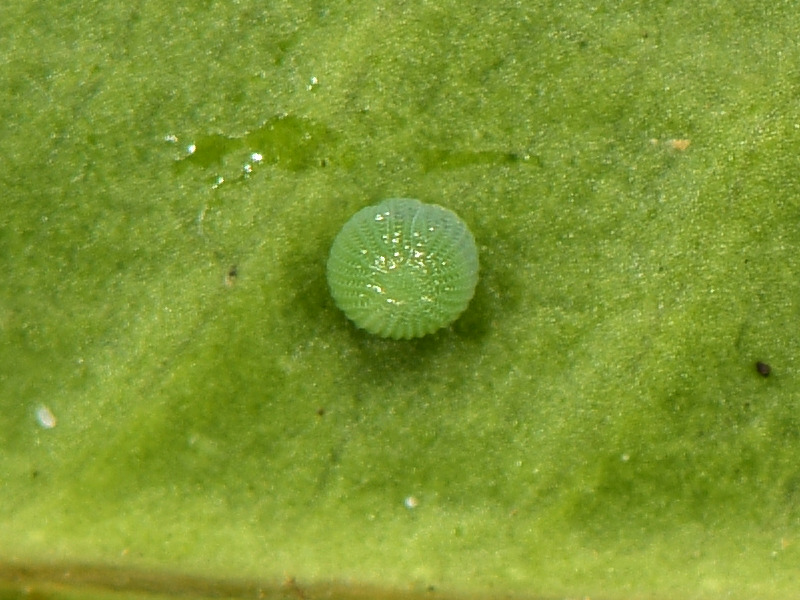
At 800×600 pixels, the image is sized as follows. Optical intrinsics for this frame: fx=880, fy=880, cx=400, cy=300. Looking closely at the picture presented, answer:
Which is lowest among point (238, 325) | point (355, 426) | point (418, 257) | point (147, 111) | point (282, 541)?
point (282, 541)

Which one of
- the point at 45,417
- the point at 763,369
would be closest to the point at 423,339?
the point at 763,369

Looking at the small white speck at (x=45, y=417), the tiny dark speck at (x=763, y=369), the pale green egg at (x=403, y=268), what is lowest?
the tiny dark speck at (x=763, y=369)

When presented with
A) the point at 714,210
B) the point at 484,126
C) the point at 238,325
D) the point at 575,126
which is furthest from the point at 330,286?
the point at 714,210

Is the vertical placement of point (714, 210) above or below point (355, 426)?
above

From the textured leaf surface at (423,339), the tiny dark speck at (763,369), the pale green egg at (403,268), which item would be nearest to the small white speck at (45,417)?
the textured leaf surface at (423,339)

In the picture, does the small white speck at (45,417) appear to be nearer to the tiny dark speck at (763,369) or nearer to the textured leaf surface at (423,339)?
the textured leaf surface at (423,339)

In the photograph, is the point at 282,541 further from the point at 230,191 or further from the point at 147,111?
the point at 147,111

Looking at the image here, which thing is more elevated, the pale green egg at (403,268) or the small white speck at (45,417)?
the pale green egg at (403,268)
